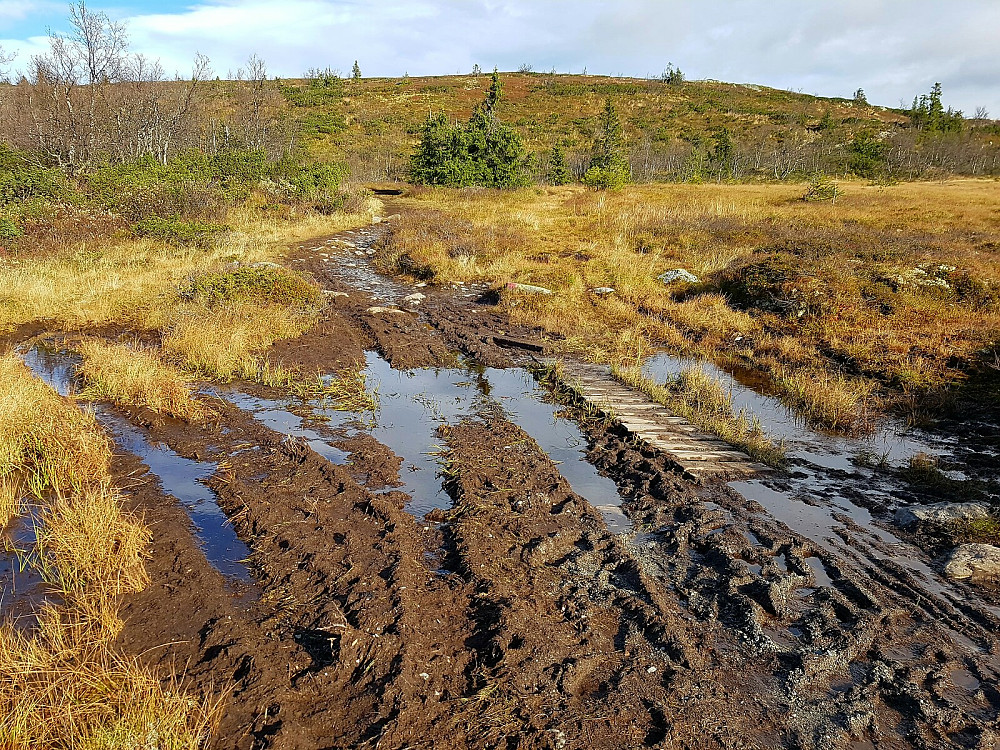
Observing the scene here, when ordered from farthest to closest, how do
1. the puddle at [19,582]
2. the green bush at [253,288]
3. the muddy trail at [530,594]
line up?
the green bush at [253,288] → the puddle at [19,582] → the muddy trail at [530,594]

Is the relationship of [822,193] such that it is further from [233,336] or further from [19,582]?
[19,582]

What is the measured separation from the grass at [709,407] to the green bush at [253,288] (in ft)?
20.1

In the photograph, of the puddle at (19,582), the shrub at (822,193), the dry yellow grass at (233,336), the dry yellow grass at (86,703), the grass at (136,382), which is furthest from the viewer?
the shrub at (822,193)

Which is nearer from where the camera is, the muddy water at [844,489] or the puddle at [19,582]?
the puddle at [19,582]

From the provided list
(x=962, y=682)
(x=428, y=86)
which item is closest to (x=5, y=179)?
(x=962, y=682)

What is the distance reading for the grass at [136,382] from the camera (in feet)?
22.4

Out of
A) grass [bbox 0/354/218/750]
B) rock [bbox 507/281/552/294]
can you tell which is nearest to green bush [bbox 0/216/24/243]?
grass [bbox 0/354/218/750]

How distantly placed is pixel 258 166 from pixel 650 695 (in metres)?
22.4

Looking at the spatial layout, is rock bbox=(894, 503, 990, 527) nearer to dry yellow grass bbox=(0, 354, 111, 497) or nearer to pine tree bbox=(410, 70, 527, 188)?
dry yellow grass bbox=(0, 354, 111, 497)

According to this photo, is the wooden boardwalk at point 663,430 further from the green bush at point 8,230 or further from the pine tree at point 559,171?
the pine tree at point 559,171

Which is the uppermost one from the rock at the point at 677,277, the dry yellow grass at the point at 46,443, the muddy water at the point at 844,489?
the rock at the point at 677,277

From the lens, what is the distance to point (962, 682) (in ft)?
11.3

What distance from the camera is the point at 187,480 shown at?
18.1ft

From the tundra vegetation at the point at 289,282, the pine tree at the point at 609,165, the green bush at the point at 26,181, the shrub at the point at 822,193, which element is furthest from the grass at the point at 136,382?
the shrub at the point at 822,193
